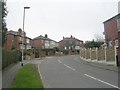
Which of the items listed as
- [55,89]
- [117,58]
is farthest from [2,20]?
[117,58]

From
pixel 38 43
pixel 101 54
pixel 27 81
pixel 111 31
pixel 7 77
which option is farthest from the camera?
pixel 38 43

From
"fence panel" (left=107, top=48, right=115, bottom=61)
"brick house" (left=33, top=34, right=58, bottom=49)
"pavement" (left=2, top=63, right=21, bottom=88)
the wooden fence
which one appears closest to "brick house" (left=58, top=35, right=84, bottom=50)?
"brick house" (left=33, top=34, right=58, bottom=49)

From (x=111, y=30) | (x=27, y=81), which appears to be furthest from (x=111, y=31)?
(x=27, y=81)

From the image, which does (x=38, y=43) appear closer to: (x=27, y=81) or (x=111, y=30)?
(x=111, y=30)

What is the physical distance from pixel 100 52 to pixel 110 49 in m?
4.26

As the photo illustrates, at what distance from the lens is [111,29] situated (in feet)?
183

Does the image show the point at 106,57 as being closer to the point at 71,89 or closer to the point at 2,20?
the point at 2,20

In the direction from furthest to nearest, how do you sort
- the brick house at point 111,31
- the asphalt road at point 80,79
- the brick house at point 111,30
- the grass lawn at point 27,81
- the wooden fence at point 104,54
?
the brick house at point 111,31 < the brick house at point 111,30 < the wooden fence at point 104,54 < the asphalt road at point 80,79 < the grass lawn at point 27,81

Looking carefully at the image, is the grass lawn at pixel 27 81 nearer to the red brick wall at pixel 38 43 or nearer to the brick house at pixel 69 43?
the red brick wall at pixel 38 43

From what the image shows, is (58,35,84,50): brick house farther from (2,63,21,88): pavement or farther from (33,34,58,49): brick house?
(2,63,21,88): pavement

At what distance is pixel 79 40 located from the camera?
161625 mm

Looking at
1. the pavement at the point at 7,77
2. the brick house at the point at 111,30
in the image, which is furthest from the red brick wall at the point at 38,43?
the pavement at the point at 7,77

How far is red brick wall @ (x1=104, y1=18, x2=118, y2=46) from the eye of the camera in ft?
175

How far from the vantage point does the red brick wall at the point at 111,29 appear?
175 ft
